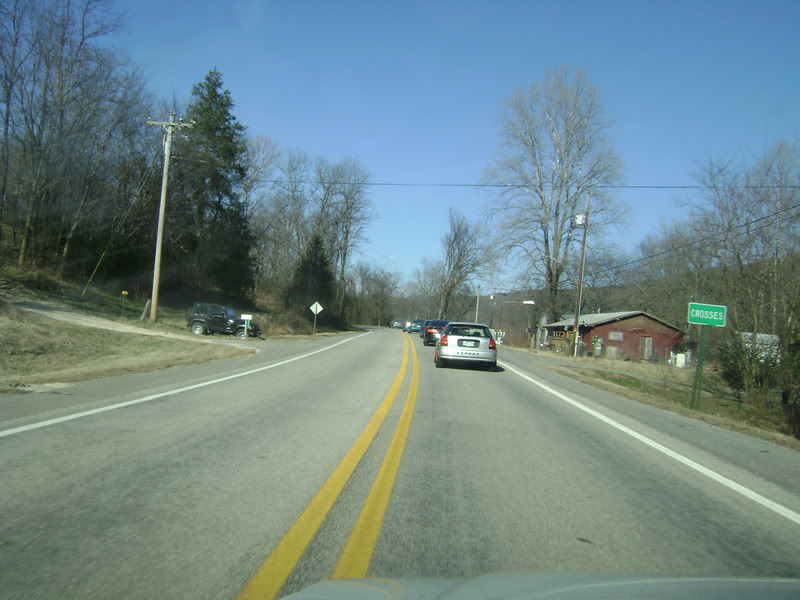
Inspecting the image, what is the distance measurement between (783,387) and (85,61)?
116 feet

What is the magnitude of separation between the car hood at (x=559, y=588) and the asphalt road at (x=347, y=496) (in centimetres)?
43

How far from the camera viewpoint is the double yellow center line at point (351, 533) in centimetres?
330

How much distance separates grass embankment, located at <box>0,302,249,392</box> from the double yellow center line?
7365 mm

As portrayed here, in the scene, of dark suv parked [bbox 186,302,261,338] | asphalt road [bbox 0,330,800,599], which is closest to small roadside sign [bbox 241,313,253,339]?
dark suv parked [bbox 186,302,261,338]

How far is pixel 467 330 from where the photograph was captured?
18.9 metres

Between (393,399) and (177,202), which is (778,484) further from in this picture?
(177,202)

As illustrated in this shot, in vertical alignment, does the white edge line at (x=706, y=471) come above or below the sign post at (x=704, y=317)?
below

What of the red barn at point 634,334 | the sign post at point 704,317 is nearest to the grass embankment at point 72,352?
the sign post at point 704,317

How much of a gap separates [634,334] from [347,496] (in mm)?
50147

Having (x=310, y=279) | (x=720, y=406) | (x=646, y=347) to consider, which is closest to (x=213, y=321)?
(x=720, y=406)

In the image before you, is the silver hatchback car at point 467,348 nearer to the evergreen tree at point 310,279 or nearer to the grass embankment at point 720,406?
the grass embankment at point 720,406

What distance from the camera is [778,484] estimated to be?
622 centimetres

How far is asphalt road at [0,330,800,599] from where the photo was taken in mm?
3504

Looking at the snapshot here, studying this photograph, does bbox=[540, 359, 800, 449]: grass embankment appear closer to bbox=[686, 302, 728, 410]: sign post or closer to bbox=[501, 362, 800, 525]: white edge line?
bbox=[686, 302, 728, 410]: sign post
